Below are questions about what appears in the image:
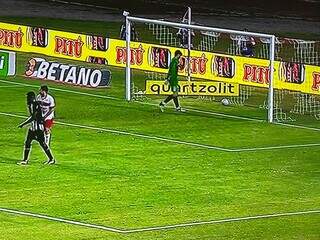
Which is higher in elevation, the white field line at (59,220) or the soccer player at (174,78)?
the soccer player at (174,78)

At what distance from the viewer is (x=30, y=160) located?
39625 mm

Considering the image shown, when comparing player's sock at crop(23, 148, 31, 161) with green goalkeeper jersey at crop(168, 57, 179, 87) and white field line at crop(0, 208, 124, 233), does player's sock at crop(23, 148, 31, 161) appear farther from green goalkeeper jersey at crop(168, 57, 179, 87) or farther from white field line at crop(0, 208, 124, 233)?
green goalkeeper jersey at crop(168, 57, 179, 87)

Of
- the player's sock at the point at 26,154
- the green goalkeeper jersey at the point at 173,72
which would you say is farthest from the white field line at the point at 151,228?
the green goalkeeper jersey at the point at 173,72

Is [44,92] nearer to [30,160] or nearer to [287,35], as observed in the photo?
[30,160]

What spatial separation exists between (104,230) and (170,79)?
1711 cm

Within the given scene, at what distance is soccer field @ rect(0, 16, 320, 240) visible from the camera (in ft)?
106

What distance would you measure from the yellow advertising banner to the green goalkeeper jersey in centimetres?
190

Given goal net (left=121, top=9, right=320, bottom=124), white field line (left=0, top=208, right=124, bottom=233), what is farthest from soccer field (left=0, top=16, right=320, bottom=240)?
goal net (left=121, top=9, right=320, bottom=124)

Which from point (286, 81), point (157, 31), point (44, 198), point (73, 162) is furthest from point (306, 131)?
point (157, 31)

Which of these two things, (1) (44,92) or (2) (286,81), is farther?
(2) (286,81)

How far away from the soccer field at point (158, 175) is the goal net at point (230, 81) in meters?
0.49

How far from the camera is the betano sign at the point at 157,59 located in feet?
161

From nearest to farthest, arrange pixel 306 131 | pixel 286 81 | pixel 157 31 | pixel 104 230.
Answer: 1. pixel 104 230
2. pixel 306 131
3. pixel 286 81
4. pixel 157 31

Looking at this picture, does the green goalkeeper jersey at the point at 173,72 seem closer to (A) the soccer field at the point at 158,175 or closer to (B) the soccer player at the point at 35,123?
(A) the soccer field at the point at 158,175
